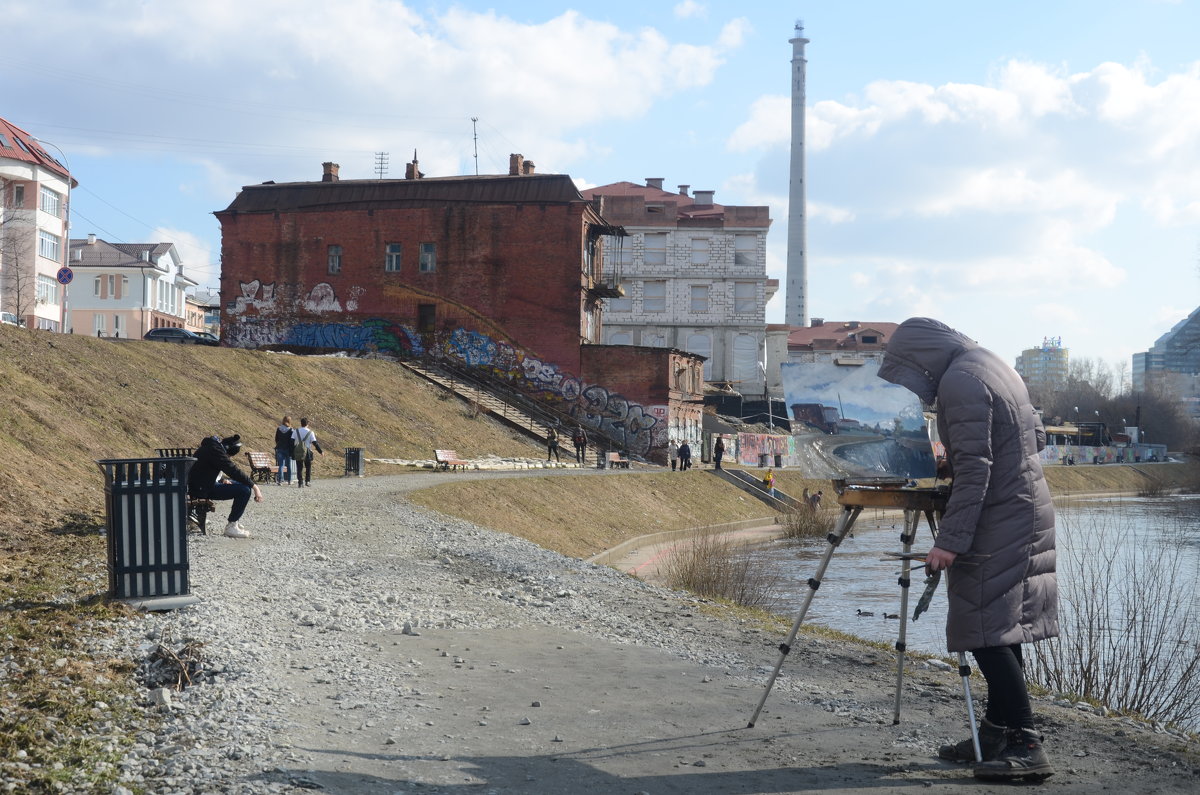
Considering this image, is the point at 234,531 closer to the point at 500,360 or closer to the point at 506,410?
the point at 506,410

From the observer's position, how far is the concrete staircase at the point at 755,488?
152 feet

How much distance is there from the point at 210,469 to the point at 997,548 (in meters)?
11.1

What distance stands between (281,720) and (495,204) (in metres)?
48.9

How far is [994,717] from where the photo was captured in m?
5.81

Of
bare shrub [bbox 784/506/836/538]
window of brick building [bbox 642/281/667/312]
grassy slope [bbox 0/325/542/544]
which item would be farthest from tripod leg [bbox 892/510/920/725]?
window of brick building [bbox 642/281/667/312]

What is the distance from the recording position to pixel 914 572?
1079 inches

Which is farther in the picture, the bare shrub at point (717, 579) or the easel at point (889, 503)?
the bare shrub at point (717, 579)

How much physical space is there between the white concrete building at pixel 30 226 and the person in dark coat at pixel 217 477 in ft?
155

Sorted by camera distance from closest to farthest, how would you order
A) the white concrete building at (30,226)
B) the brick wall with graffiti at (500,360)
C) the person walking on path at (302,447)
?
the person walking on path at (302,447) < the brick wall with graffiti at (500,360) < the white concrete building at (30,226)

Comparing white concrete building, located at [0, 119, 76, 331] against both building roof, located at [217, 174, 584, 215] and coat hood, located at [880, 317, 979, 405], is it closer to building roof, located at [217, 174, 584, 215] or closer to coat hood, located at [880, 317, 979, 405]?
building roof, located at [217, 174, 584, 215]

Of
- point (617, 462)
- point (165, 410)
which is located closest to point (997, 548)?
point (165, 410)

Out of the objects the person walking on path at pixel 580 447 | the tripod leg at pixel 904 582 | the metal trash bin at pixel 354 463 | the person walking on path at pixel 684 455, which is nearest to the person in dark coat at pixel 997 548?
the tripod leg at pixel 904 582

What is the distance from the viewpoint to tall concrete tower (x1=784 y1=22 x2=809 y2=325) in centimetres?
10244

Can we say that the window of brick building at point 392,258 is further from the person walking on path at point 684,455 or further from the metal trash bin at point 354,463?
the metal trash bin at point 354,463
